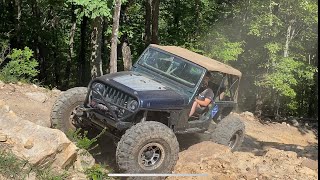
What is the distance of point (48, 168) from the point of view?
5.52 metres

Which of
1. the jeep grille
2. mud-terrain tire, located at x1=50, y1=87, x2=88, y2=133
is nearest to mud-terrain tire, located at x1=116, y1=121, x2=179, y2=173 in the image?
the jeep grille

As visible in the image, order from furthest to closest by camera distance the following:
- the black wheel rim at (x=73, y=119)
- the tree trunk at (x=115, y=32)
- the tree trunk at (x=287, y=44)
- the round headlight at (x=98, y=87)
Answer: the tree trunk at (x=287, y=44)
the tree trunk at (x=115, y=32)
the black wheel rim at (x=73, y=119)
the round headlight at (x=98, y=87)

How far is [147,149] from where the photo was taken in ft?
21.4

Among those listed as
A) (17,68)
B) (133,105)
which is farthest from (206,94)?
(17,68)

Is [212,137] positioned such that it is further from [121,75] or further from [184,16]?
[184,16]

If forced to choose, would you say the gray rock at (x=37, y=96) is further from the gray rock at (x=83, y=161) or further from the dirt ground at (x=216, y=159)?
the gray rock at (x=83, y=161)

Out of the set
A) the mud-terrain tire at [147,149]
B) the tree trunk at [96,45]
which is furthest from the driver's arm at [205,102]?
the tree trunk at [96,45]

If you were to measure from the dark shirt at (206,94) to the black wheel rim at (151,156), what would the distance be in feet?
5.25

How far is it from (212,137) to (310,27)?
11.5 m

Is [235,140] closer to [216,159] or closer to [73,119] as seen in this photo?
[216,159]

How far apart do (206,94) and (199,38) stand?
916 cm

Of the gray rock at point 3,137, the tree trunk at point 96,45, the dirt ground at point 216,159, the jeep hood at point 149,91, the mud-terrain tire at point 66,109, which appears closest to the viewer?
the gray rock at point 3,137

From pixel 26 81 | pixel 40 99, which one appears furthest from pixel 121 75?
pixel 26 81

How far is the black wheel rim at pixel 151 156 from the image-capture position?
6395mm
